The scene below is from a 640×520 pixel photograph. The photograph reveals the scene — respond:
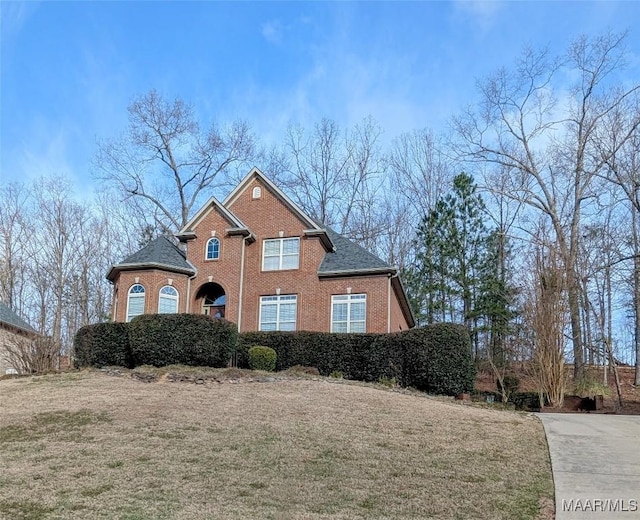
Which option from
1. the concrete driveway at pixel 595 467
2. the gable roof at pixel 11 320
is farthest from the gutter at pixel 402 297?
the gable roof at pixel 11 320

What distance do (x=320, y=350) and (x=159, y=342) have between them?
17.3 feet

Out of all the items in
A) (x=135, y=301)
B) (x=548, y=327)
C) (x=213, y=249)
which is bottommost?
(x=548, y=327)

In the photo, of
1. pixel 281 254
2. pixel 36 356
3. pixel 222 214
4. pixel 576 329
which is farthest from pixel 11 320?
pixel 576 329

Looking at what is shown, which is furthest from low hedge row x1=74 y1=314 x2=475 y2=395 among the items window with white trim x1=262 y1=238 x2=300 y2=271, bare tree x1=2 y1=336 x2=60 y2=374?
window with white trim x1=262 y1=238 x2=300 y2=271

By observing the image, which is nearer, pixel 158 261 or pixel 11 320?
pixel 158 261

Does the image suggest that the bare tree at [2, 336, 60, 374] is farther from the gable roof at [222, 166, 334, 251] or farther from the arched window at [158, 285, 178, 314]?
the gable roof at [222, 166, 334, 251]

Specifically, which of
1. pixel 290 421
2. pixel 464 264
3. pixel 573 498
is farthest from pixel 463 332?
pixel 464 264

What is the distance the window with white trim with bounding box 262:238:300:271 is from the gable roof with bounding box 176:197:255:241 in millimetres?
818

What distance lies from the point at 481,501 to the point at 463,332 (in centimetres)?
1123

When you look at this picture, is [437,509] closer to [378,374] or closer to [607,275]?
[378,374]

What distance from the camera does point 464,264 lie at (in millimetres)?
31438

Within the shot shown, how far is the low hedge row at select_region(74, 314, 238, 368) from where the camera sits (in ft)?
61.4

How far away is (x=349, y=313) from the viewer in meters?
22.1

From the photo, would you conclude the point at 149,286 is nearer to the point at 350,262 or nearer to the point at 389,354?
the point at 350,262
